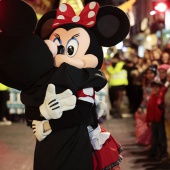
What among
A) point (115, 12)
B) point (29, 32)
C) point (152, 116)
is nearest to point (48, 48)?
point (29, 32)

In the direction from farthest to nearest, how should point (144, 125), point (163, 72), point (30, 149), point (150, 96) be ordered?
point (144, 125) → point (163, 72) → point (30, 149) → point (150, 96)

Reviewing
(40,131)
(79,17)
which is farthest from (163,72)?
(40,131)

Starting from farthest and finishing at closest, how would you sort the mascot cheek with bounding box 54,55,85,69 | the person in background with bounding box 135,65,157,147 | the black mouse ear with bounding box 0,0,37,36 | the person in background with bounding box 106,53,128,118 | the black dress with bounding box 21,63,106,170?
the person in background with bounding box 106,53,128,118 < the person in background with bounding box 135,65,157,147 < the mascot cheek with bounding box 54,55,85,69 < the black dress with bounding box 21,63,106,170 < the black mouse ear with bounding box 0,0,37,36

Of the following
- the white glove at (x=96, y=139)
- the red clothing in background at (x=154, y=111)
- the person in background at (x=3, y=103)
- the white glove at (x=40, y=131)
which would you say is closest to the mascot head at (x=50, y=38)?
the white glove at (x=40, y=131)

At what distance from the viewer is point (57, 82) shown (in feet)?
11.3

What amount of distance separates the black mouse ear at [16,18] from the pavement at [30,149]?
303cm

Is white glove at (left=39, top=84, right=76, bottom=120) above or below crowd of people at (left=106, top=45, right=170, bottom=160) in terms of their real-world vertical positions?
above

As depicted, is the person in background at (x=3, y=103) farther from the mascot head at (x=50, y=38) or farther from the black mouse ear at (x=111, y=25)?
the black mouse ear at (x=111, y=25)

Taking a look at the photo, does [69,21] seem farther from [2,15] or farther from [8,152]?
[8,152]

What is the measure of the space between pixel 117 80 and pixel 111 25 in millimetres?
7430

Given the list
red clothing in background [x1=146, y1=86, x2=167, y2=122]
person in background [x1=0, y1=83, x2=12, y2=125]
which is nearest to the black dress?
red clothing in background [x1=146, y1=86, x2=167, y2=122]

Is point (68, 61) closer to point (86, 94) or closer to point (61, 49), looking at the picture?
point (61, 49)

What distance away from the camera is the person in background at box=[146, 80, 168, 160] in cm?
657

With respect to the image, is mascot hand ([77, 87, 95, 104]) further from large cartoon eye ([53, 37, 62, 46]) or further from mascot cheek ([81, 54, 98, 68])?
large cartoon eye ([53, 37, 62, 46])
